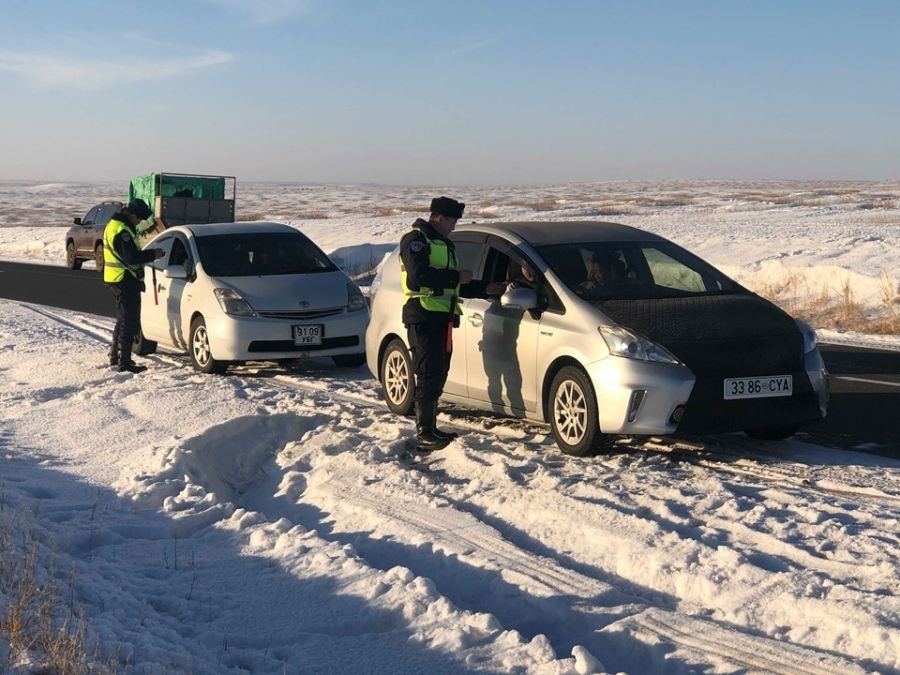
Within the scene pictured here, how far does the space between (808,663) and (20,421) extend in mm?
7424

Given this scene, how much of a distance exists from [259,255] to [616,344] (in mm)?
6427

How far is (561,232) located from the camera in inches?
380

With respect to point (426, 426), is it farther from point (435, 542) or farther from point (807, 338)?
point (807, 338)

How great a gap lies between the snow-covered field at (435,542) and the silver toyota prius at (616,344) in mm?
338

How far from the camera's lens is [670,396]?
26.1 ft

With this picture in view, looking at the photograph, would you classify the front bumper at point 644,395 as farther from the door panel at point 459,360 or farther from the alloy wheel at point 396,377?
the alloy wheel at point 396,377

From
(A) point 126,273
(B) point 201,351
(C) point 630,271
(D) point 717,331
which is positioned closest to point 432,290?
(C) point 630,271

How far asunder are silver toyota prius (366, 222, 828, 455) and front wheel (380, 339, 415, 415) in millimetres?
24

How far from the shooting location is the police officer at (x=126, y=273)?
12.9m

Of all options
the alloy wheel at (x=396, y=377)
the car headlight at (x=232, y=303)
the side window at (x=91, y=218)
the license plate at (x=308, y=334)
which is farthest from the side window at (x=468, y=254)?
the side window at (x=91, y=218)

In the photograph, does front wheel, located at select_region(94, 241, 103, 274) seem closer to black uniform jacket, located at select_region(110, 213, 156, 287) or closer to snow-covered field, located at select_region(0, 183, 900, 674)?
black uniform jacket, located at select_region(110, 213, 156, 287)

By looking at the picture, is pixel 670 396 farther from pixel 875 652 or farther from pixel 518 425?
pixel 875 652

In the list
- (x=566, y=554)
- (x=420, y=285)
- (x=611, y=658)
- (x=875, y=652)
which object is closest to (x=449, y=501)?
A: (x=566, y=554)

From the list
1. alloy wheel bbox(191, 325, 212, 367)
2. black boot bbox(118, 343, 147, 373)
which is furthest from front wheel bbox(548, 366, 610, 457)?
black boot bbox(118, 343, 147, 373)
